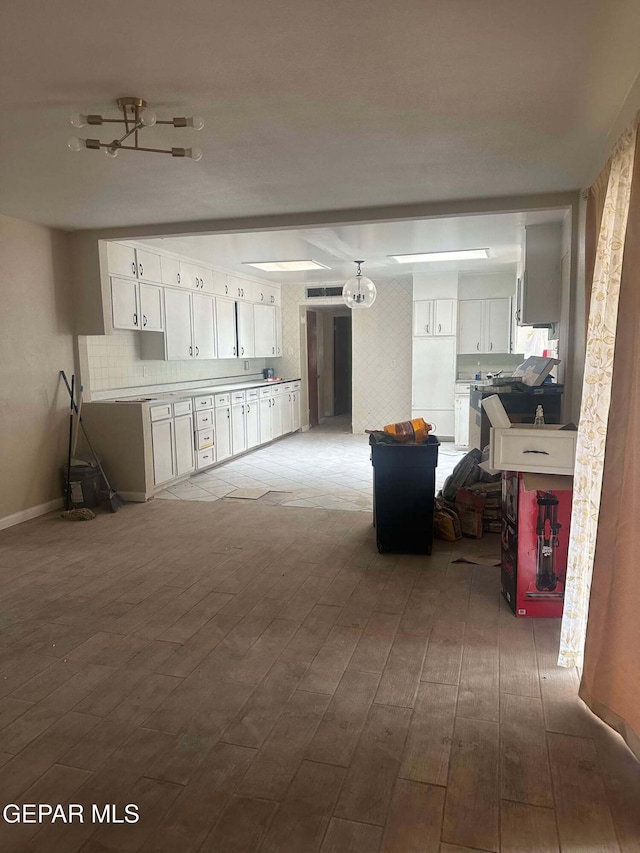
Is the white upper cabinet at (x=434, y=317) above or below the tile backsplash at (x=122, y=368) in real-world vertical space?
above

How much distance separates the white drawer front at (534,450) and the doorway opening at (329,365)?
706cm

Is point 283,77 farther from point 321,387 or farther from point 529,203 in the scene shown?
point 321,387

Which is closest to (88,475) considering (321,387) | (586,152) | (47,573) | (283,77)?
(47,573)

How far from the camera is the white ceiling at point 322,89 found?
2.05 m

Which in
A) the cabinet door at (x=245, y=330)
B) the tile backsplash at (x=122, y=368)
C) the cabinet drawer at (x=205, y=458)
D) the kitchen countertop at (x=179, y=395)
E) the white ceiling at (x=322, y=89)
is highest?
the white ceiling at (x=322, y=89)

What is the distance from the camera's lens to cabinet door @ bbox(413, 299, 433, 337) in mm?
8625

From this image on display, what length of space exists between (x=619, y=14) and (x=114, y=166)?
110 inches

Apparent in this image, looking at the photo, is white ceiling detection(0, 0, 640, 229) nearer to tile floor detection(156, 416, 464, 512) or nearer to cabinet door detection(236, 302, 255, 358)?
tile floor detection(156, 416, 464, 512)

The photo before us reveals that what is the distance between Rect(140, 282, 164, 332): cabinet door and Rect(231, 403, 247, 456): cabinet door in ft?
5.11

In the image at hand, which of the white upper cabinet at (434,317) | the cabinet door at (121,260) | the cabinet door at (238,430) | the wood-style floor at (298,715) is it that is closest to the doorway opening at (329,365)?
the white upper cabinet at (434,317)

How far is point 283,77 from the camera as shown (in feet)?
8.13

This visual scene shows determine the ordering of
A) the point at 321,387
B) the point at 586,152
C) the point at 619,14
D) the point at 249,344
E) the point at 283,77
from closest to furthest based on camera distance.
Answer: the point at 619,14 → the point at 283,77 → the point at 586,152 → the point at 249,344 → the point at 321,387

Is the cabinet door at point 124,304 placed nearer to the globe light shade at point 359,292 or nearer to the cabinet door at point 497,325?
the globe light shade at point 359,292

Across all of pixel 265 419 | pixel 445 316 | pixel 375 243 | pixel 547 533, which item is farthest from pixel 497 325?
pixel 547 533
